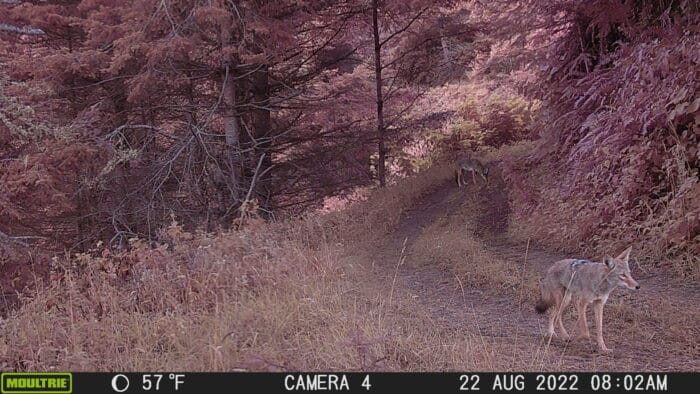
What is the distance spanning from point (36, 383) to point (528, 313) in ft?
15.1

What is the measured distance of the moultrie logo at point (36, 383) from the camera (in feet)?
13.4

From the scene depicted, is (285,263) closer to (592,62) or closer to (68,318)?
(68,318)

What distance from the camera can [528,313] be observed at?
21.1 ft

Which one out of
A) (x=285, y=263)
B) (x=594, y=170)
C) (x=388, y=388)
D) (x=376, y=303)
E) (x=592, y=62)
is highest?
(x=592, y=62)

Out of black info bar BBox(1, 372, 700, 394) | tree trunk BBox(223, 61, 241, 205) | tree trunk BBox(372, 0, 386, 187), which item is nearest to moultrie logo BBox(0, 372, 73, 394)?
black info bar BBox(1, 372, 700, 394)

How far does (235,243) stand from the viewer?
285 inches

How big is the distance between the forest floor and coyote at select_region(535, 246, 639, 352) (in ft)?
0.71

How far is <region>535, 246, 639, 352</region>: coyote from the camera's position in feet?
17.1

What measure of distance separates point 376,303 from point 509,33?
721 centimetres

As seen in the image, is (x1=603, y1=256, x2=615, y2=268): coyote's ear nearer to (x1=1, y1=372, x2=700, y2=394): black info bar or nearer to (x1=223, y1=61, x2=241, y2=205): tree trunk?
(x1=1, y1=372, x2=700, y2=394): black info bar

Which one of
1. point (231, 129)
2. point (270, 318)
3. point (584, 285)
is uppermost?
point (231, 129)

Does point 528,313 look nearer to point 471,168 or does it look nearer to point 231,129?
point 231,129

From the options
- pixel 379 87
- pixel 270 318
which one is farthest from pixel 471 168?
pixel 270 318

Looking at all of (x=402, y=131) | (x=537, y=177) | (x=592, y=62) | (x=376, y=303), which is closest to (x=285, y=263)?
(x=376, y=303)
